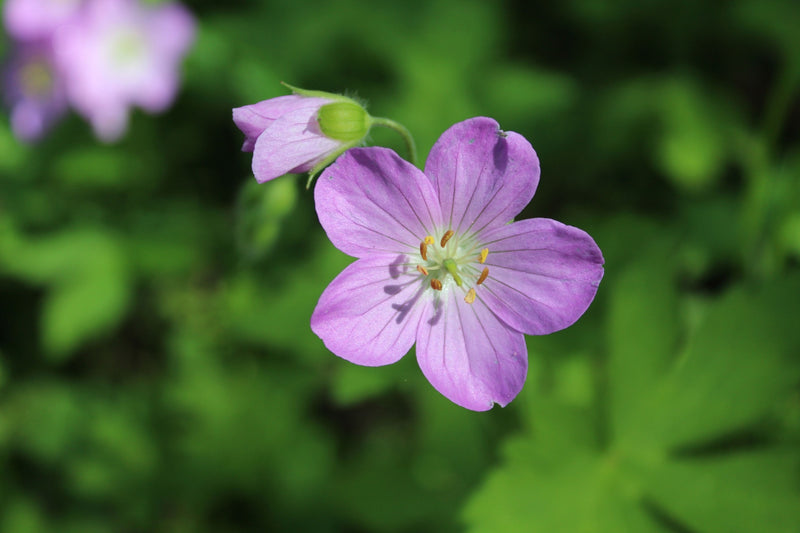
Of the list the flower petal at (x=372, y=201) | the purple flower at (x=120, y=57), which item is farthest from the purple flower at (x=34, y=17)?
the flower petal at (x=372, y=201)

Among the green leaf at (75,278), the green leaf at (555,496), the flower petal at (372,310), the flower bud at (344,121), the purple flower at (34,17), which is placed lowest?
the green leaf at (75,278)

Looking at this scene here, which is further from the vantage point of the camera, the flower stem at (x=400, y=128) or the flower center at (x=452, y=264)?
the flower center at (x=452, y=264)

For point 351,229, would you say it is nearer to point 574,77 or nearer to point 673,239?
point 673,239

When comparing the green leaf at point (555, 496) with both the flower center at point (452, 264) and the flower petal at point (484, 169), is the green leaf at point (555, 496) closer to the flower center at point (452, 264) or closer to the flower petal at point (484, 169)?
the flower center at point (452, 264)

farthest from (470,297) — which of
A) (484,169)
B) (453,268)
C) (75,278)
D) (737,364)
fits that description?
(75,278)

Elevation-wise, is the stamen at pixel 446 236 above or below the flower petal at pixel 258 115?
below

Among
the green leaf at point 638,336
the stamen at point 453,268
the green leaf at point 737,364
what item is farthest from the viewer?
the green leaf at point 638,336

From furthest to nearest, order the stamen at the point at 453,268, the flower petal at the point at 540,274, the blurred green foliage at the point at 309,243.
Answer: the blurred green foliage at the point at 309,243, the stamen at the point at 453,268, the flower petal at the point at 540,274
